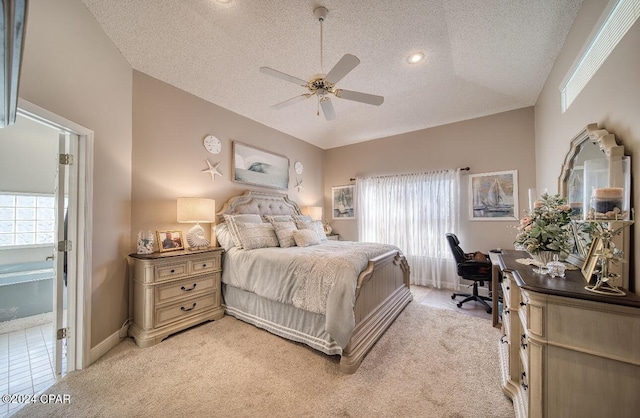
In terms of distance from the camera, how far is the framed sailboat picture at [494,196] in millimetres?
3758

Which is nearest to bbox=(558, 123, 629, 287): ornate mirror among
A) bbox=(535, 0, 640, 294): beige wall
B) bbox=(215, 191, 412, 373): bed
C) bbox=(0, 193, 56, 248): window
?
bbox=(535, 0, 640, 294): beige wall

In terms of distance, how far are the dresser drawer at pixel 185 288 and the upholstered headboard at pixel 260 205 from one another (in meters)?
1.01

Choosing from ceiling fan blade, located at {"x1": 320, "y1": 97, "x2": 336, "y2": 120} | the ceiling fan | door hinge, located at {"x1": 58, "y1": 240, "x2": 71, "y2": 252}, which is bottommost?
door hinge, located at {"x1": 58, "y1": 240, "x2": 71, "y2": 252}

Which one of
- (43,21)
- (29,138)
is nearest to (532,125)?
(43,21)

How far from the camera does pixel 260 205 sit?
4160mm

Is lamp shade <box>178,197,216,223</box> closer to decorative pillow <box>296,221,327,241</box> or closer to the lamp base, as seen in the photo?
the lamp base

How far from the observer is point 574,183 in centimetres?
201

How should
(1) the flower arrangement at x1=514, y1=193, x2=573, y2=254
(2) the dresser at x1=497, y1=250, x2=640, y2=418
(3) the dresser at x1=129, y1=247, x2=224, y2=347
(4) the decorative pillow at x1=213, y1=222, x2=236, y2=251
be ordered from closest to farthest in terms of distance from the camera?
1. (2) the dresser at x1=497, y1=250, x2=640, y2=418
2. (1) the flower arrangement at x1=514, y1=193, x2=573, y2=254
3. (3) the dresser at x1=129, y1=247, x2=224, y2=347
4. (4) the decorative pillow at x1=213, y1=222, x2=236, y2=251

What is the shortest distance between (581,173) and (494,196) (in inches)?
85.1

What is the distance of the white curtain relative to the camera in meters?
4.25

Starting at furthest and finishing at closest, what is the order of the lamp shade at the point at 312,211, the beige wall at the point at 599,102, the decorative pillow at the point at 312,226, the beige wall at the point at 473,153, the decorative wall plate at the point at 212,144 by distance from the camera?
the lamp shade at the point at 312,211, the decorative pillow at the point at 312,226, the beige wall at the point at 473,153, the decorative wall plate at the point at 212,144, the beige wall at the point at 599,102

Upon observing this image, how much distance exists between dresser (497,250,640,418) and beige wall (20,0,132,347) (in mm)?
3384

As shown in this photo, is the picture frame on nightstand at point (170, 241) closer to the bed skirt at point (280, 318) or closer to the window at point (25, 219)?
the bed skirt at point (280, 318)

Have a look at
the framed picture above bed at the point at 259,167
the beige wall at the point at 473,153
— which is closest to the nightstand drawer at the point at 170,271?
the framed picture above bed at the point at 259,167
